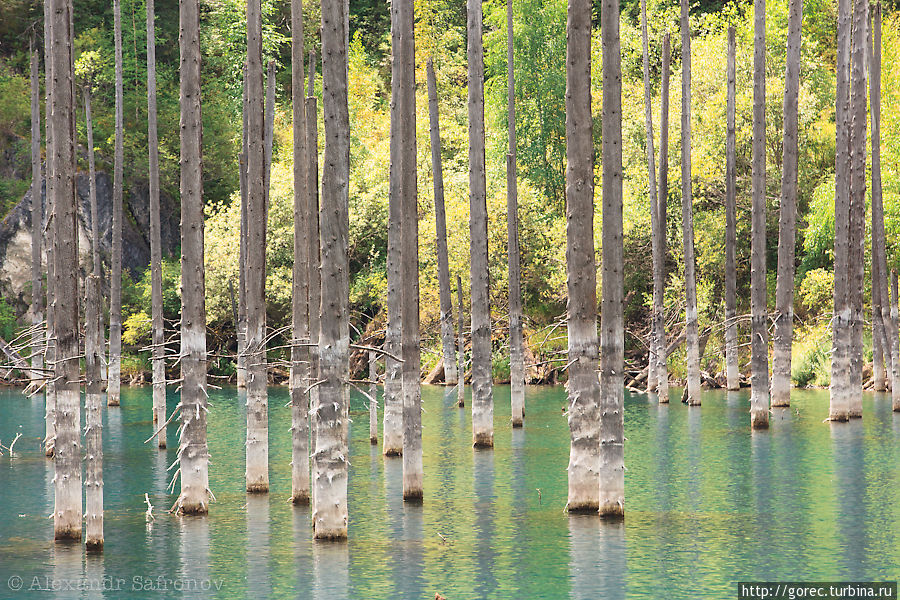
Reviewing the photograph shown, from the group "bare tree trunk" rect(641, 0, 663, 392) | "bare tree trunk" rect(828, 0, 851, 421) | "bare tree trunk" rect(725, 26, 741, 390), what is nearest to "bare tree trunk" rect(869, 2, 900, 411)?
"bare tree trunk" rect(828, 0, 851, 421)

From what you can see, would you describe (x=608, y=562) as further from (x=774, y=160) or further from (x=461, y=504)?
(x=774, y=160)

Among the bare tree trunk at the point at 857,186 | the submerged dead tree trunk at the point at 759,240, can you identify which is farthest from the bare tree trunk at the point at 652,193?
the bare tree trunk at the point at 857,186

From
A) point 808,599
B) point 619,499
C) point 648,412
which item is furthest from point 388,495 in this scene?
point 648,412

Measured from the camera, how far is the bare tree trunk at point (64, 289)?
49.0 ft

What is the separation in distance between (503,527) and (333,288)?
5290 mm

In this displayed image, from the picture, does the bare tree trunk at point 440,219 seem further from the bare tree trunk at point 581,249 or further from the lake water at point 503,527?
the bare tree trunk at point 581,249

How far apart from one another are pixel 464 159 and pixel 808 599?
147ft

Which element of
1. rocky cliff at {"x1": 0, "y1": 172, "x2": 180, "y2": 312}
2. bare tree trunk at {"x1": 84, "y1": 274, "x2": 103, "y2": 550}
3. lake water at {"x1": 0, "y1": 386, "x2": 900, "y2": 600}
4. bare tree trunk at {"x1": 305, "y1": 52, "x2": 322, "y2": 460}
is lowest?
lake water at {"x1": 0, "y1": 386, "x2": 900, "y2": 600}

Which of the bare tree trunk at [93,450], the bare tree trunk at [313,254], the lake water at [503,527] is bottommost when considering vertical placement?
the lake water at [503,527]

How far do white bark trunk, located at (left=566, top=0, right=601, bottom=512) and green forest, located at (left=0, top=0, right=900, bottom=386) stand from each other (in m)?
19.7

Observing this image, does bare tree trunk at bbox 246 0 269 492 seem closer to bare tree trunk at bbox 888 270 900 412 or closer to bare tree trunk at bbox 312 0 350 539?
bare tree trunk at bbox 312 0 350 539

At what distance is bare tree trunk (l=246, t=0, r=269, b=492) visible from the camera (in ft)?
63.8

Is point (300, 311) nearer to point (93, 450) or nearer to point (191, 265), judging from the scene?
point (191, 265)

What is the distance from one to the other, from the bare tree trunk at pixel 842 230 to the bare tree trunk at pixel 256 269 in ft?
51.9
